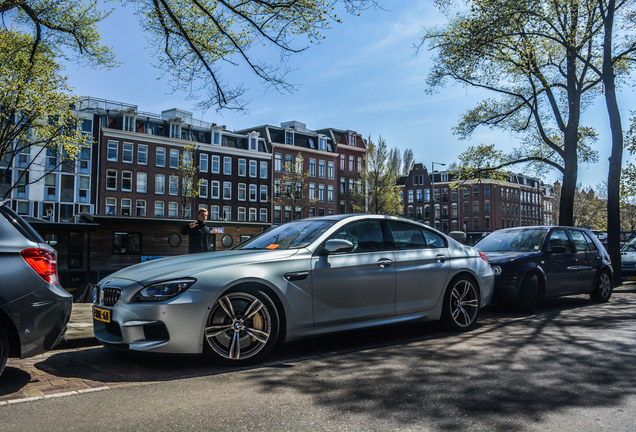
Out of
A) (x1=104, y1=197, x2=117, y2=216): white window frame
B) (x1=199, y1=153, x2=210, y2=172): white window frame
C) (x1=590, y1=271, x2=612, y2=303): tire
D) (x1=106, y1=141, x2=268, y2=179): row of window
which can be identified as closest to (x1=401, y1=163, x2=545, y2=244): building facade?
(x1=106, y1=141, x2=268, y2=179): row of window

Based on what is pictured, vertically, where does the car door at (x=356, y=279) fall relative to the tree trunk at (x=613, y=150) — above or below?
below

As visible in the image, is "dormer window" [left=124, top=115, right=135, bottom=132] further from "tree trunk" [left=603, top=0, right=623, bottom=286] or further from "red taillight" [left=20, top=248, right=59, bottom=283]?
"red taillight" [left=20, top=248, right=59, bottom=283]

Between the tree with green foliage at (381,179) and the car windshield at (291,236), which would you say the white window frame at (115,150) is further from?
the car windshield at (291,236)

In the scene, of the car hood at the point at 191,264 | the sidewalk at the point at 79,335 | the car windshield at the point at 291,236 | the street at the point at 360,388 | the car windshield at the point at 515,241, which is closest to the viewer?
the street at the point at 360,388

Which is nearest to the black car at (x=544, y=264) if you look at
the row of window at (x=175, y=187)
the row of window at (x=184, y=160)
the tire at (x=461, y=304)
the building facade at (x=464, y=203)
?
the tire at (x=461, y=304)

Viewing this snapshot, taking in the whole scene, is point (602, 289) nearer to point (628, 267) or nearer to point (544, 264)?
point (544, 264)

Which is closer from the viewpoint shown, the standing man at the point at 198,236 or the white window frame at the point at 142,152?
the standing man at the point at 198,236

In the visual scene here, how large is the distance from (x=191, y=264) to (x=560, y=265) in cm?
725

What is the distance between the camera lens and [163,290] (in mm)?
4684

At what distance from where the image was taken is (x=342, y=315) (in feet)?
18.4

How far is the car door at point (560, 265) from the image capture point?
9398 millimetres

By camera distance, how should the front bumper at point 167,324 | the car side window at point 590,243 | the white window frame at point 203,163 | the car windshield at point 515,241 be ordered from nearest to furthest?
the front bumper at point 167,324 → the car windshield at point 515,241 → the car side window at point 590,243 → the white window frame at point 203,163

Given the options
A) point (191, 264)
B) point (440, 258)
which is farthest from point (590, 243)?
point (191, 264)

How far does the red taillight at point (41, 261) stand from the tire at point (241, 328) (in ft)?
4.47
